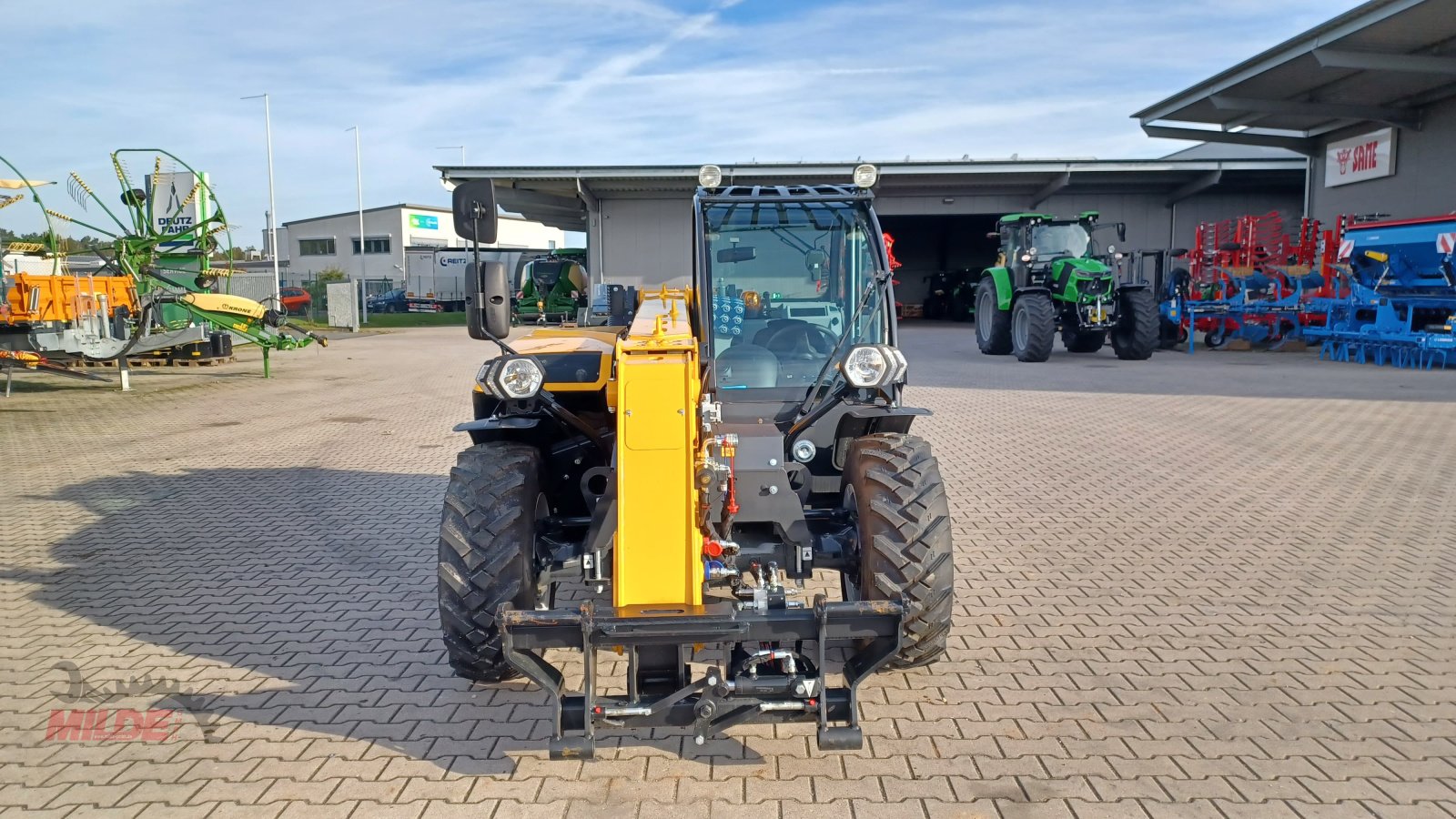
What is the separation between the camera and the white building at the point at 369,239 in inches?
2240

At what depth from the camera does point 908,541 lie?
13.1ft

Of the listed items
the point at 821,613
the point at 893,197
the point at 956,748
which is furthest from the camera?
the point at 893,197

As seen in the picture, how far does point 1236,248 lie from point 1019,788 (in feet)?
66.3

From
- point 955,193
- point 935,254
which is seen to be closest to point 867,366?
point 955,193

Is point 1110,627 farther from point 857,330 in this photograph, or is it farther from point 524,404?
point 524,404

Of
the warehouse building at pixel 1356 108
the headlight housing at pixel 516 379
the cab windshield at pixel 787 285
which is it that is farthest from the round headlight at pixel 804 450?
the warehouse building at pixel 1356 108

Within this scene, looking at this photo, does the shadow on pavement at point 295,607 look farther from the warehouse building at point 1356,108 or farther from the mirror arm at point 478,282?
the warehouse building at point 1356,108

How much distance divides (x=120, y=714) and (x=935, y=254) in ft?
135

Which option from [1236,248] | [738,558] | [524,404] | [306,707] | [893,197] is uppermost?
[893,197]

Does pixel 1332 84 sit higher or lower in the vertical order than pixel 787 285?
higher

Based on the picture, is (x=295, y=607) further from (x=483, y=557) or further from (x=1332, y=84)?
(x=1332, y=84)

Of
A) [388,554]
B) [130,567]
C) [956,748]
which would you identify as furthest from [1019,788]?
[130,567]

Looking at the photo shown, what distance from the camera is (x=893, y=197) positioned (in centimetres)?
3209

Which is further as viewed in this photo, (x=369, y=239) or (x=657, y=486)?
(x=369, y=239)
